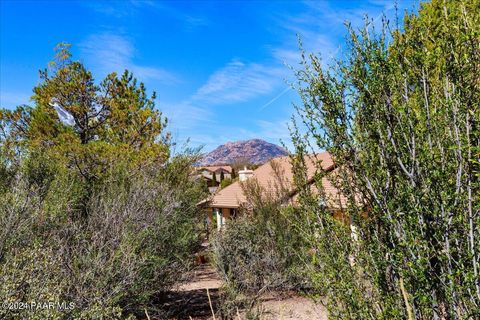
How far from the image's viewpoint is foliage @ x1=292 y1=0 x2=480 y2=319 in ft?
8.30

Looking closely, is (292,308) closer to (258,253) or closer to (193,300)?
(258,253)

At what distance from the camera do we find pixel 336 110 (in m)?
3.54

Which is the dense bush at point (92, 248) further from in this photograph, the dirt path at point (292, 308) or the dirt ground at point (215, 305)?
the dirt path at point (292, 308)

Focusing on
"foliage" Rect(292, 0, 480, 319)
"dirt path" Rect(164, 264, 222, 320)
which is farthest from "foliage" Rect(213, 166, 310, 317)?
"foliage" Rect(292, 0, 480, 319)

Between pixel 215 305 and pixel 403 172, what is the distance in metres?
9.56

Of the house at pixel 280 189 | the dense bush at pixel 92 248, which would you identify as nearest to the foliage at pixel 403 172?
the house at pixel 280 189

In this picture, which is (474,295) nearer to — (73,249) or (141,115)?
(73,249)

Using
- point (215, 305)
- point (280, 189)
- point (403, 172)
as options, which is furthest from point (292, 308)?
point (403, 172)

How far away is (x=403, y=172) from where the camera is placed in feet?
9.78

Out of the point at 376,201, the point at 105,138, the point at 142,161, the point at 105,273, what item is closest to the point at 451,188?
the point at 376,201

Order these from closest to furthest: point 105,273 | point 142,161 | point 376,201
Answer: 1. point 376,201
2. point 105,273
3. point 142,161

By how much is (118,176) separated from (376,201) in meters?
8.49

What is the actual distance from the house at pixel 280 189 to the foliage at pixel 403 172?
0.82 feet

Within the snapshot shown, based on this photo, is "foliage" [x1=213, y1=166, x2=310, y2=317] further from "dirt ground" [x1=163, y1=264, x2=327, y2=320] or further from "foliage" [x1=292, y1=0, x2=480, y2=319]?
"foliage" [x1=292, y1=0, x2=480, y2=319]
